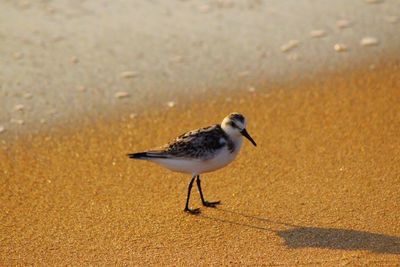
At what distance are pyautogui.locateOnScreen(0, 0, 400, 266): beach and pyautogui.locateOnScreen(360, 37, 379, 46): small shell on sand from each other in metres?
0.03

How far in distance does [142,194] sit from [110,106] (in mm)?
1774

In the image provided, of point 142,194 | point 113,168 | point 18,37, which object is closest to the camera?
point 142,194

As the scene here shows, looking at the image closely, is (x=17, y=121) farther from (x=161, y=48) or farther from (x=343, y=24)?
(x=343, y=24)

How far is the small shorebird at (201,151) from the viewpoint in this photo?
617 centimetres

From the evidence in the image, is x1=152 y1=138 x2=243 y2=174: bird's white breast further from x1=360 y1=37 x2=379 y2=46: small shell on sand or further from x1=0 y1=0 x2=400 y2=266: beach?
x1=360 y1=37 x2=379 y2=46: small shell on sand

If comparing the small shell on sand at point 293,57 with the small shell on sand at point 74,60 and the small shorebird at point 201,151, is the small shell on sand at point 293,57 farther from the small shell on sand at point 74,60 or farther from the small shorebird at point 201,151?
the small shorebird at point 201,151

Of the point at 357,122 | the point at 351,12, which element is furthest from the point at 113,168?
A: the point at 351,12

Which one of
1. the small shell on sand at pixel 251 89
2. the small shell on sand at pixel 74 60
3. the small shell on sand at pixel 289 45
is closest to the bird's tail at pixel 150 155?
the small shell on sand at pixel 251 89

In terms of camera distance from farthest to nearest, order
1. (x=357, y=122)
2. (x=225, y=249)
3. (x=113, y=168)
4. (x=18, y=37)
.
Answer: (x=18, y=37)
(x=357, y=122)
(x=113, y=168)
(x=225, y=249)

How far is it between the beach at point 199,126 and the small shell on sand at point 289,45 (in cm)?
5

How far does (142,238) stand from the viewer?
5941 mm

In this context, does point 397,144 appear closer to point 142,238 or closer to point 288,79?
point 288,79

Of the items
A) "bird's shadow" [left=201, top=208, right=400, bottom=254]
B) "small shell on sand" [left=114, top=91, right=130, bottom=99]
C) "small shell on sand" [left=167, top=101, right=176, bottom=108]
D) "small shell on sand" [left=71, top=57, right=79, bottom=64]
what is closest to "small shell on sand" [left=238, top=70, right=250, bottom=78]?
"small shell on sand" [left=167, top=101, right=176, bottom=108]

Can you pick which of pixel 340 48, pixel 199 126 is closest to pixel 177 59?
pixel 199 126
